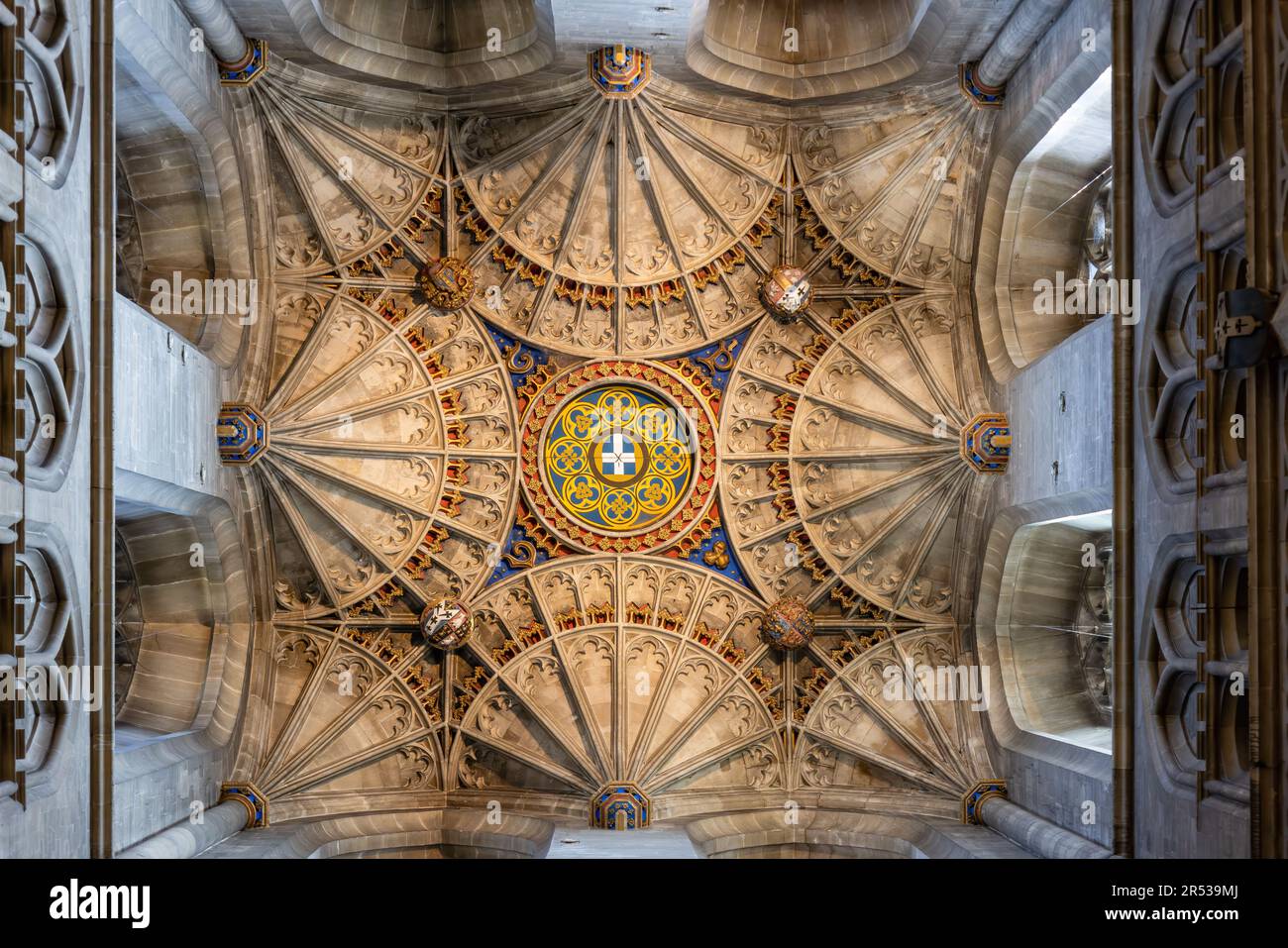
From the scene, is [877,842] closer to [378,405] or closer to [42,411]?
[378,405]

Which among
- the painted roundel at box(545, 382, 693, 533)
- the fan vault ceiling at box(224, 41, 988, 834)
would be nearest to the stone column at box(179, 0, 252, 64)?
the fan vault ceiling at box(224, 41, 988, 834)

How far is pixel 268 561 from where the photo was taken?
1561 cm

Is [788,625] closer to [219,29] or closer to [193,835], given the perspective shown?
[193,835]

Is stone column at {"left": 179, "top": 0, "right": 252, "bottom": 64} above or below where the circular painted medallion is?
above

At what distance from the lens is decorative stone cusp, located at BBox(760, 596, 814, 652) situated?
15.8m

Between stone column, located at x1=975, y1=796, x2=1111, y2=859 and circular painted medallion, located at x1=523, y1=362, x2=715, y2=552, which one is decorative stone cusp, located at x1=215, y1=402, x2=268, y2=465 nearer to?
circular painted medallion, located at x1=523, y1=362, x2=715, y2=552

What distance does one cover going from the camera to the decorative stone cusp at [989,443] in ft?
48.7

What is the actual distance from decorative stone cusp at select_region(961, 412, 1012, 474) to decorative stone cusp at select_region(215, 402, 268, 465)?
8.36 metres

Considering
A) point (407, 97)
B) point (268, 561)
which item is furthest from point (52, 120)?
point (268, 561)

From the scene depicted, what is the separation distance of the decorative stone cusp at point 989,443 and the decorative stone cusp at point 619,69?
221 inches

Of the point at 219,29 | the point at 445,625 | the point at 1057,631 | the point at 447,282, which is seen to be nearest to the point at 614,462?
the point at 445,625

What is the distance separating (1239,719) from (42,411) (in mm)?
9424

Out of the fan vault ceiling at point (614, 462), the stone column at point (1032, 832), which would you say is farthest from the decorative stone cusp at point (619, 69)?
the stone column at point (1032, 832)

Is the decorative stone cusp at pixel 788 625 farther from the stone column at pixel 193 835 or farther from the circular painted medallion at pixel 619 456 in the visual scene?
the stone column at pixel 193 835
